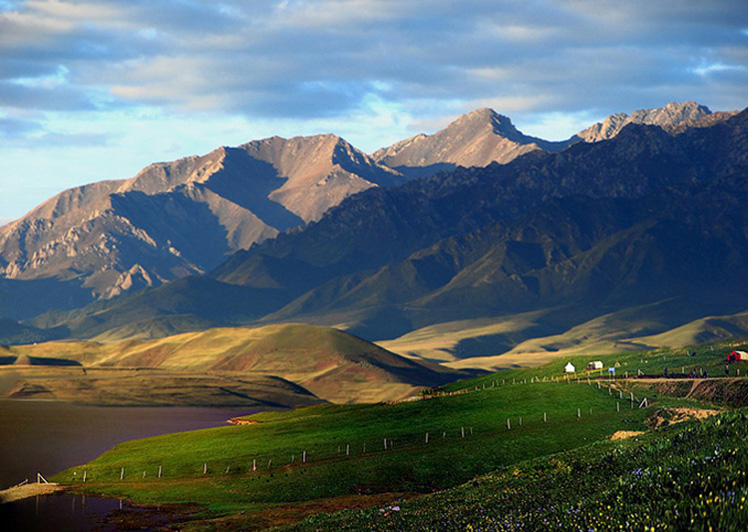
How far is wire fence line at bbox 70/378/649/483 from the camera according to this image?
10935 cm

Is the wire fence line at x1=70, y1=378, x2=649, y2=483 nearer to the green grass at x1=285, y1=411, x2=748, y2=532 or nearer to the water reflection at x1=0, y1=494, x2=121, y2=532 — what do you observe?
the water reflection at x1=0, y1=494, x2=121, y2=532

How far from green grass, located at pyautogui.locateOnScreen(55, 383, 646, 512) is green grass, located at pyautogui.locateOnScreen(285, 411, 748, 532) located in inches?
1137

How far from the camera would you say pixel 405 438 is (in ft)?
377

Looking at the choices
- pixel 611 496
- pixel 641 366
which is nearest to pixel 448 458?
pixel 611 496

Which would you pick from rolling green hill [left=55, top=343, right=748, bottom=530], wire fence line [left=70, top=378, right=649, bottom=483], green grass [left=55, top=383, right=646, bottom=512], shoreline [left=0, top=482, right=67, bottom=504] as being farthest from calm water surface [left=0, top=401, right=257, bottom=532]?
wire fence line [left=70, top=378, right=649, bottom=483]

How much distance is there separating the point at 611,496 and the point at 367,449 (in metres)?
77.8

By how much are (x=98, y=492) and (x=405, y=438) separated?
37.2 meters

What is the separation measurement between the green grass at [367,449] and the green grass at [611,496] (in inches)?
1137

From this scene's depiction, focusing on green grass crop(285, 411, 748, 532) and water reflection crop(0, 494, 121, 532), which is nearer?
green grass crop(285, 411, 748, 532)

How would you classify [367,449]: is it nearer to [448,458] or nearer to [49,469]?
[448,458]

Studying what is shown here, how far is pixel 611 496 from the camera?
1437 inches

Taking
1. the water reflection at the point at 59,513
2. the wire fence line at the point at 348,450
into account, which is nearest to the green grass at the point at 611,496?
the water reflection at the point at 59,513

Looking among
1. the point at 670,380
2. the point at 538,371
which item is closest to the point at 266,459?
the point at 670,380

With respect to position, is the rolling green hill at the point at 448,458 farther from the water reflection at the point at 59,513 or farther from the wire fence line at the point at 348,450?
the water reflection at the point at 59,513
